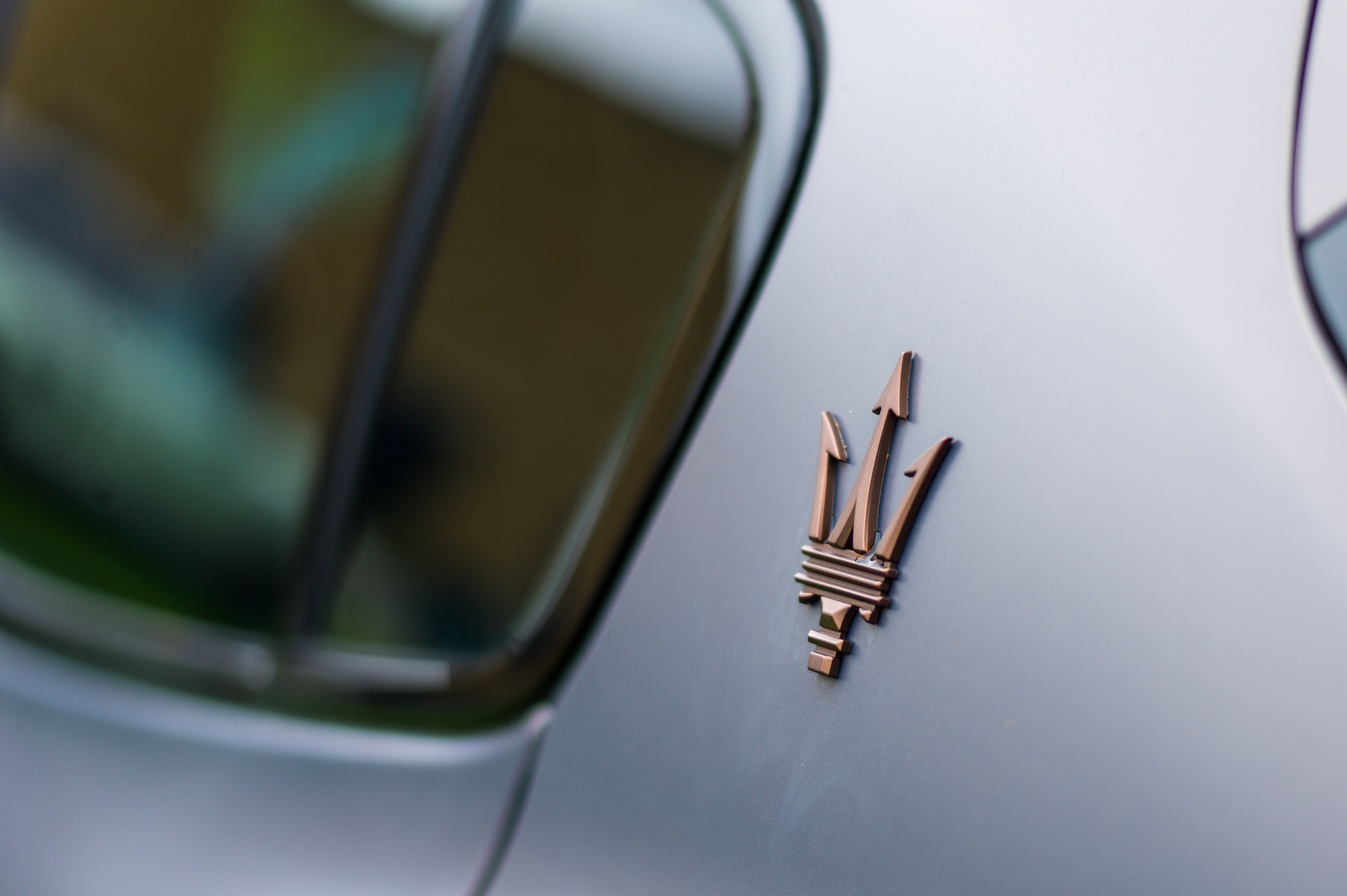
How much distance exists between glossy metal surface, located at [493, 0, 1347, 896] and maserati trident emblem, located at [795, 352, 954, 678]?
0.01 metres

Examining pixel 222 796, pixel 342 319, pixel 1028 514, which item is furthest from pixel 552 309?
pixel 222 796

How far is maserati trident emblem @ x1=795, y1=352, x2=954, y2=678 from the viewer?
0.87 meters

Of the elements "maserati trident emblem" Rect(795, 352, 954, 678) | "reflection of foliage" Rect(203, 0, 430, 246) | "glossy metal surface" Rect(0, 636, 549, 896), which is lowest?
"glossy metal surface" Rect(0, 636, 549, 896)

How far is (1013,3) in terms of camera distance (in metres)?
0.89

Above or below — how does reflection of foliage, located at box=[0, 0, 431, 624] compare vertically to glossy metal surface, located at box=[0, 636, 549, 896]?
above

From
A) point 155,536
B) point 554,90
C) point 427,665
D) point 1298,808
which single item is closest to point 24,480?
point 155,536

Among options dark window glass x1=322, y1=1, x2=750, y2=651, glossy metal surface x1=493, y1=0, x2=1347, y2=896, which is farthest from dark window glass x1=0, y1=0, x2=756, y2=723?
glossy metal surface x1=493, y1=0, x2=1347, y2=896

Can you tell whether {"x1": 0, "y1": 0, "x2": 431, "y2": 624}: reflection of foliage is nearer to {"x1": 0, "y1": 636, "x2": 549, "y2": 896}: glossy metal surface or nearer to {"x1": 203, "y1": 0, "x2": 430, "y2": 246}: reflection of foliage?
{"x1": 203, "y1": 0, "x2": 430, "y2": 246}: reflection of foliage

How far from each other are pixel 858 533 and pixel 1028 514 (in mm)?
138

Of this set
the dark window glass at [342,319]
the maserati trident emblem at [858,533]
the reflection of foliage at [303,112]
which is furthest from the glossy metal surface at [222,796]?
the reflection of foliage at [303,112]

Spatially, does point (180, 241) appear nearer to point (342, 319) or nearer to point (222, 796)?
point (342, 319)

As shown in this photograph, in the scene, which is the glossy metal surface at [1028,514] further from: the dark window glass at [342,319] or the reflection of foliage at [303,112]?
the reflection of foliage at [303,112]

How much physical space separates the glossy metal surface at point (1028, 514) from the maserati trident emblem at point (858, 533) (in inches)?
0.5

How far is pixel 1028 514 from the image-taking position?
2.68 ft
